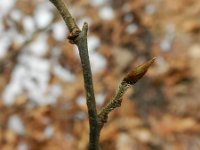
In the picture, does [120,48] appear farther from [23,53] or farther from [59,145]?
[59,145]

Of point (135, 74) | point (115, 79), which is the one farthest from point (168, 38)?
point (135, 74)

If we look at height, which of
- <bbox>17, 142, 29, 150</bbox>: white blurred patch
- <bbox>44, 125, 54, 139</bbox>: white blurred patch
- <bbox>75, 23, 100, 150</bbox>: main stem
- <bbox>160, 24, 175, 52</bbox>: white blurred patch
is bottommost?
<bbox>75, 23, 100, 150</bbox>: main stem

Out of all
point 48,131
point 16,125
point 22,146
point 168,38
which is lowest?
point 22,146

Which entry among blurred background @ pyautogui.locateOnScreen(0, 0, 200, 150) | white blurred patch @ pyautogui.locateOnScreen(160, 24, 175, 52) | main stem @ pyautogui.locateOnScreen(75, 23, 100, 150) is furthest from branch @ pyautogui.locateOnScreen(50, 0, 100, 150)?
white blurred patch @ pyautogui.locateOnScreen(160, 24, 175, 52)

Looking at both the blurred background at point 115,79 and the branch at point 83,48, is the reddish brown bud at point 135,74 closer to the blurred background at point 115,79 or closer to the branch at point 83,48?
the branch at point 83,48

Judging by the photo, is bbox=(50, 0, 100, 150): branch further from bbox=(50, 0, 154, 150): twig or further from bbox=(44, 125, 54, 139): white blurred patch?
bbox=(44, 125, 54, 139): white blurred patch

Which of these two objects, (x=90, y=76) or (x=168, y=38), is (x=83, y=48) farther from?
(x=168, y=38)

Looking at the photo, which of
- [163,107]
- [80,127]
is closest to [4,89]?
[80,127]
